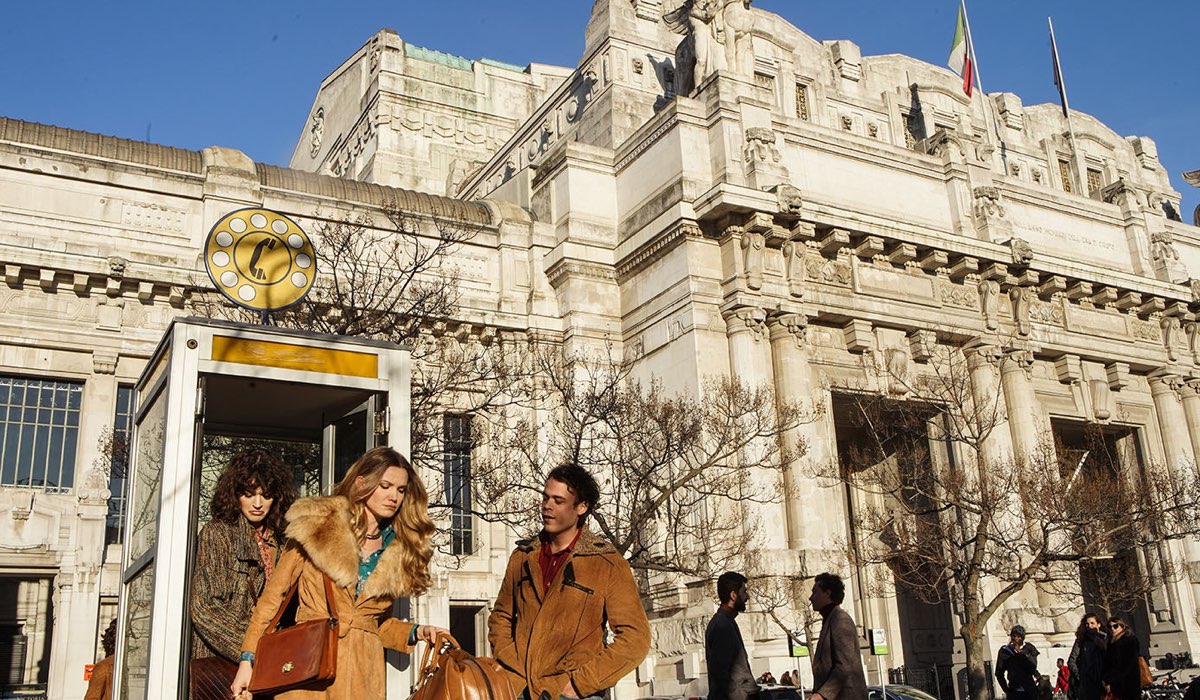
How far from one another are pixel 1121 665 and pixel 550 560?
756 centimetres

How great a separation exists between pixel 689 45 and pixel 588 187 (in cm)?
485

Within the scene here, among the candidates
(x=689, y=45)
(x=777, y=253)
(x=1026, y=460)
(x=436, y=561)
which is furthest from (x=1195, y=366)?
(x=436, y=561)

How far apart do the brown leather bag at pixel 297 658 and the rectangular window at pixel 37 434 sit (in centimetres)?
2156

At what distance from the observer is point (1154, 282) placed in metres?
33.5

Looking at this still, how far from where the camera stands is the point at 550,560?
573 centimetres

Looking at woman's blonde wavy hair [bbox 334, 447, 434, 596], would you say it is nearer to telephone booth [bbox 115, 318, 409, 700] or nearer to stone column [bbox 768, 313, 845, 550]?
telephone booth [bbox 115, 318, 409, 700]

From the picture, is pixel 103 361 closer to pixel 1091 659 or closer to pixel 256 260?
pixel 256 260

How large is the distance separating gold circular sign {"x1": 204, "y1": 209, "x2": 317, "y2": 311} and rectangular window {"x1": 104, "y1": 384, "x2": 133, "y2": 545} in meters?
15.2

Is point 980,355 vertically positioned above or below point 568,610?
above

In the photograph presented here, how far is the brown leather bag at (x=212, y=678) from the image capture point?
6551mm

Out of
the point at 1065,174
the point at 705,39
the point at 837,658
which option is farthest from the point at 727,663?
the point at 1065,174

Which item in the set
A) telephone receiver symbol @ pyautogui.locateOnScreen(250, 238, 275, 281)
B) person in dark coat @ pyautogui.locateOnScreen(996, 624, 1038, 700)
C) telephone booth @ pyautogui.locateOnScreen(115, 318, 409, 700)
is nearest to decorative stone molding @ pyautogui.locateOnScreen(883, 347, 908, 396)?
person in dark coat @ pyautogui.locateOnScreen(996, 624, 1038, 700)

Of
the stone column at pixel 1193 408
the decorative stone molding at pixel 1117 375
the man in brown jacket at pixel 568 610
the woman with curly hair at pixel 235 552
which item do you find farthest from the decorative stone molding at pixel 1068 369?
the woman with curly hair at pixel 235 552

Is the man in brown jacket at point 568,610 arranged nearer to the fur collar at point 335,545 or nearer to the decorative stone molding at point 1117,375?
the fur collar at point 335,545
